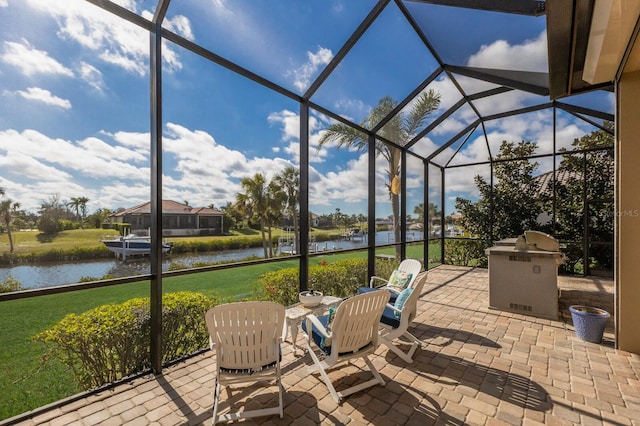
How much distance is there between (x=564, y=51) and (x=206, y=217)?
9.25 metres

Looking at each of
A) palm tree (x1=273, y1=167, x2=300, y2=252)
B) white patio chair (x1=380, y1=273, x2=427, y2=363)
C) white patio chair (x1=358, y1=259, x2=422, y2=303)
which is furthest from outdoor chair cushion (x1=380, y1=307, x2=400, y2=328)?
palm tree (x1=273, y1=167, x2=300, y2=252)

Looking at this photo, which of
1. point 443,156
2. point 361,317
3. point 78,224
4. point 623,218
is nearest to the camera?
point 361,317

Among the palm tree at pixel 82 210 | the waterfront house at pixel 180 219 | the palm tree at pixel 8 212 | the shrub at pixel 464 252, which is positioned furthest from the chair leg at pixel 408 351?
the shrub at pixel 464 252

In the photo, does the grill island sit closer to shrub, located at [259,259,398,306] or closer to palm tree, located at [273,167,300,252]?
shrub, located at [259,259,398,306]

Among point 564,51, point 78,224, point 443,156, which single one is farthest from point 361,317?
point 443,156

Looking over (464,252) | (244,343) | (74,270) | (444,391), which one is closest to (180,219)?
(74,270)

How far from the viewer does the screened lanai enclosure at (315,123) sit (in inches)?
125

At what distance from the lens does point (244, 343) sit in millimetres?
2324

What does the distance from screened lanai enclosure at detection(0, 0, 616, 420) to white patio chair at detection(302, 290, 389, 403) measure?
159 centimetres

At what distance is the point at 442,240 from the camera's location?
33.0 ft

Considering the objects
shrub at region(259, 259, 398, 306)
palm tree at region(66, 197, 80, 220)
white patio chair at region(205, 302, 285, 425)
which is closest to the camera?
white patio chair at region(205, 302, 285, 425)

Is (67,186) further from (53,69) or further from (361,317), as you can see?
(361,317)

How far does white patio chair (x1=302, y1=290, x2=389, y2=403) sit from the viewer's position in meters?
2.51

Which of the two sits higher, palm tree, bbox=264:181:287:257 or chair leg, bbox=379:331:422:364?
palm tree, bbox=264:181:287:257
